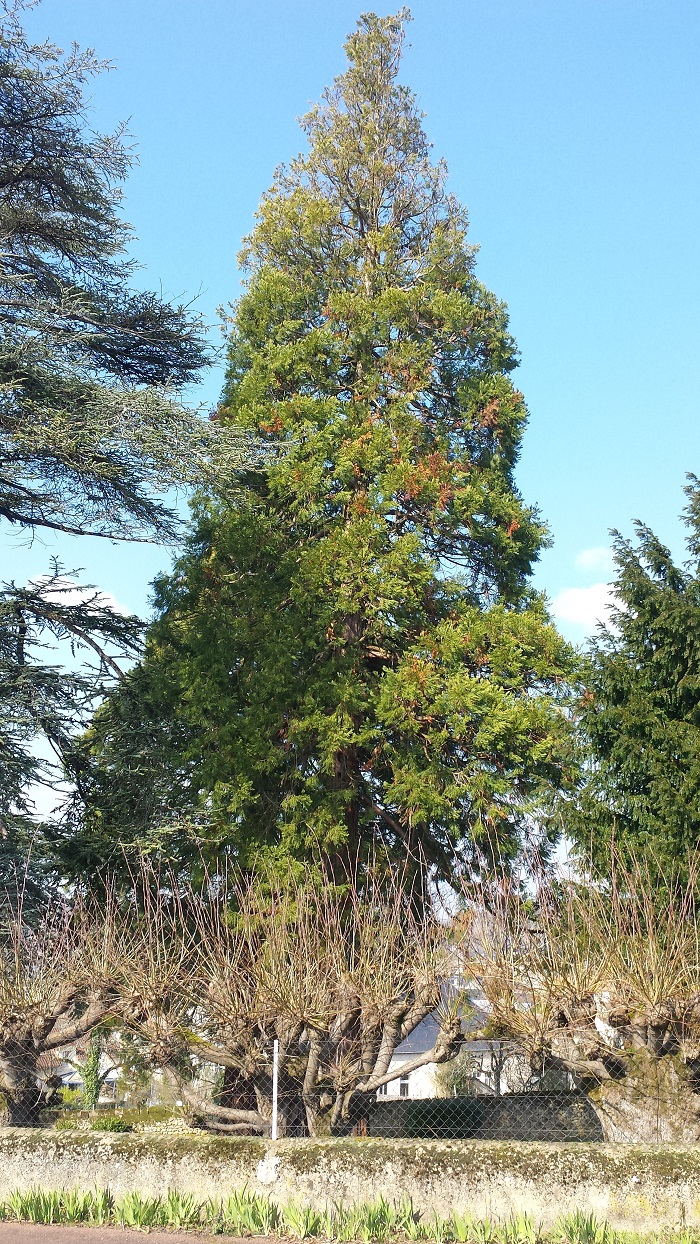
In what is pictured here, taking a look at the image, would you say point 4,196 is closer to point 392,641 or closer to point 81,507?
point 81,507

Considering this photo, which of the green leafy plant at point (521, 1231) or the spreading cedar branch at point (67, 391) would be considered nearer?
the green leafy plant at point (521, 1231)

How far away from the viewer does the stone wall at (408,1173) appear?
7.71m

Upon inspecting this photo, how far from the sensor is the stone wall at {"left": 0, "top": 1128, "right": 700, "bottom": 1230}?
25.3 feet

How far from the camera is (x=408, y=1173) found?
812 centimetres

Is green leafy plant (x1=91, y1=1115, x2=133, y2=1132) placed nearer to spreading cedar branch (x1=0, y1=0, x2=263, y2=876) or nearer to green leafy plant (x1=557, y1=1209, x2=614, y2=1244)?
spreading cedar branch (x1=0, y1=0, x2=263, y2=876)

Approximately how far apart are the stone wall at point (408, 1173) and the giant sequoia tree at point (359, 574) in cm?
495

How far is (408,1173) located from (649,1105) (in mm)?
4380

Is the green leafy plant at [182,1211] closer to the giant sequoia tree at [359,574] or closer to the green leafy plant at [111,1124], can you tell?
the giant sequoia tree at [359,574]

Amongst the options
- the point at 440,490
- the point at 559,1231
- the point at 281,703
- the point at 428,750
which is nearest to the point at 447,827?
the point at 428,750

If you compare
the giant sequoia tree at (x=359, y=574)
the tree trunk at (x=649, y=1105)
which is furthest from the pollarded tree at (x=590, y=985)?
the giant sequoia tree at (x=359, y=574)

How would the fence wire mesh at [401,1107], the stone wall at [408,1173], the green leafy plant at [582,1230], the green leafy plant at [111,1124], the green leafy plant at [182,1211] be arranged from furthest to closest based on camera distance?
1. the green leafy plant at [111,1124]
2. the fence wire mesh at [401,1107]
3. the green leafy plant at [182,1211]
4. the stone wall at [408,1173]
5. the green leafy plant at [582,1230]

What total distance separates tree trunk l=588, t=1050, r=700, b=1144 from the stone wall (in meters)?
2.72

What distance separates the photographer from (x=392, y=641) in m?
16.6

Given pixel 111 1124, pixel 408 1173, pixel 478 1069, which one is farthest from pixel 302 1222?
pixel 478 1069
